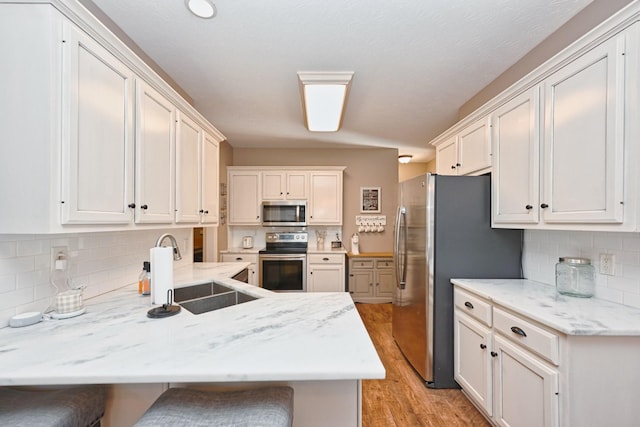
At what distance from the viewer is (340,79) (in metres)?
2.29

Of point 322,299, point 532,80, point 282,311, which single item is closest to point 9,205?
point 282,311

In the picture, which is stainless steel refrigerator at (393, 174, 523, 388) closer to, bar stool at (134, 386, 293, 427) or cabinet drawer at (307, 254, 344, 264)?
bar stool at (134, 386, 293, 427)

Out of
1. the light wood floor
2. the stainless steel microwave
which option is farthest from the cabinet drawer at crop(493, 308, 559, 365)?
the stainless steel microwave

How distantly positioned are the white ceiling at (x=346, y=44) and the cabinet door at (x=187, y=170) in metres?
0.55

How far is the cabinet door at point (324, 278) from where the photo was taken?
4273mm

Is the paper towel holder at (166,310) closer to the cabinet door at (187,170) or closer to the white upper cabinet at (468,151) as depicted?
the cabinet door at (187,170)

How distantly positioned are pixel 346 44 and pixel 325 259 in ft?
9.91

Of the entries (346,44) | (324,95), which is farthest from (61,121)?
(324,95)

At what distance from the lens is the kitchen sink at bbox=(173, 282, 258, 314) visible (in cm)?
178

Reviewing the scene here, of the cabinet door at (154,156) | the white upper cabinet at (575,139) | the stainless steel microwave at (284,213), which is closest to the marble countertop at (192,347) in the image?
the cabinet door at (154,156)

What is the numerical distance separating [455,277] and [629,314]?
945 mm

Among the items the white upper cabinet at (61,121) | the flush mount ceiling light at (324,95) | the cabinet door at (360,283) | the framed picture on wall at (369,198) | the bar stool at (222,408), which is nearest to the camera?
the bar stool at (222,408)

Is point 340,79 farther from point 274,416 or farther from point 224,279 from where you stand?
point 274,416

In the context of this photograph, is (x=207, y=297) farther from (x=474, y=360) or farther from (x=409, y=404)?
(x=474, y=360)
